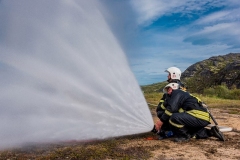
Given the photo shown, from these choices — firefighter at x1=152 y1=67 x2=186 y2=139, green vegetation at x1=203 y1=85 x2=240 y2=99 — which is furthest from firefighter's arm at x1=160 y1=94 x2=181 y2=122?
green vegetation at x1=203 y1=85 x2=240 y2=99

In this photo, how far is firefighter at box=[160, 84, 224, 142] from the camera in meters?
7.73

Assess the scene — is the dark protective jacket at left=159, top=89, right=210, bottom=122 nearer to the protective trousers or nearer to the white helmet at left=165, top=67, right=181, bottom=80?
the protective trousers

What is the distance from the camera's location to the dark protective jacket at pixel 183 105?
773 cm

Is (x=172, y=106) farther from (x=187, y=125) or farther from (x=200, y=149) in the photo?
(x=200, y=149)

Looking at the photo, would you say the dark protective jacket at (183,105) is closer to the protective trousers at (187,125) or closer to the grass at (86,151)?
the protective trousers at (187,125)

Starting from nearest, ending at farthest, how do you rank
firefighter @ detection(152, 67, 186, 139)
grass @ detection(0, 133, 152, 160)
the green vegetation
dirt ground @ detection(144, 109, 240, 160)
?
grass @ detection(0, 133, 152, 160) < dirt ground @ detection(144, 109, 240, 160) < firefighter @ detection(152, 67, 186, 139) < the green vegetation

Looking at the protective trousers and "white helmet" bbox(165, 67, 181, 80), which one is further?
"white helmet" bbox(165, 67, 181, 80)

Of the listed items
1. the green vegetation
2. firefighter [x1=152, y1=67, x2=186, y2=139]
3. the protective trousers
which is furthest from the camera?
the green vegetation

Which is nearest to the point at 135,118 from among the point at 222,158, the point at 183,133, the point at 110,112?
the point at 110,112

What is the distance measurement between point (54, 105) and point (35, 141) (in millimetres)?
1112

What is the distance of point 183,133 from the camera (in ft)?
26.3

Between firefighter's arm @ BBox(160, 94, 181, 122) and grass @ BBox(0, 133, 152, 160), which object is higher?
firefighter's arm @ BBox(160, 94, 181, 122)

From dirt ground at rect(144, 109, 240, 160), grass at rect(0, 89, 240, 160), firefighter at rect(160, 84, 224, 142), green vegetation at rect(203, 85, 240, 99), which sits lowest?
dirt ground at rect(144, 109, 240, 160)

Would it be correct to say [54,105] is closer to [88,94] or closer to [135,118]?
[88,94]
